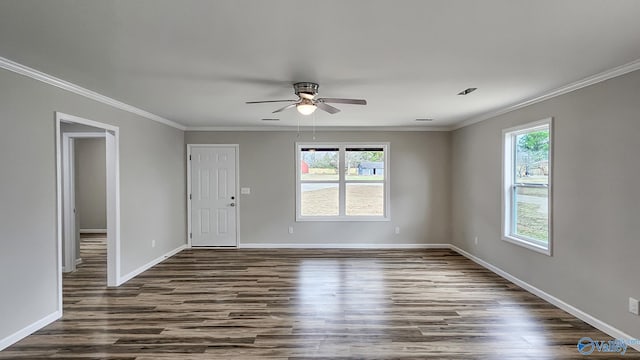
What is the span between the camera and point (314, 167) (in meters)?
6.86

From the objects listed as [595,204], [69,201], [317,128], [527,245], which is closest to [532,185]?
[527,245]

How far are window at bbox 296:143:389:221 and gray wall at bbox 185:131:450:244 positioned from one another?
0.68 feet

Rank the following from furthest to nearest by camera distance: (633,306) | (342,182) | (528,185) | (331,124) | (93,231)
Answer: (93,231) < (342,182) < (331,124) < (528,185) < (633,306)

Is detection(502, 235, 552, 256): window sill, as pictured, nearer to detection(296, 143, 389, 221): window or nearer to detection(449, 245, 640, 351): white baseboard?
detection(449, 245, 640, 351): white baseboard

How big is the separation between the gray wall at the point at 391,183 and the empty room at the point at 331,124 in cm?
63

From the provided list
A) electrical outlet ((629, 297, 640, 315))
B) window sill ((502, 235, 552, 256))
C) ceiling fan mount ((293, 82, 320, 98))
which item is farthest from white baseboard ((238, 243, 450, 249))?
ceiling fan mount ((293, 82, 320, 98))

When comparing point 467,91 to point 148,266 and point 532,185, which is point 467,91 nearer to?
point 532,185

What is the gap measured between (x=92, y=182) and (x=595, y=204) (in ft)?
32.8

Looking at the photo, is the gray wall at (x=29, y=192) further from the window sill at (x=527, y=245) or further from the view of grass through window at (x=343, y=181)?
the window sill at (x=527, y=245)

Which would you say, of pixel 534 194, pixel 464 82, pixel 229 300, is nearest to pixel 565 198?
pixel 534 194

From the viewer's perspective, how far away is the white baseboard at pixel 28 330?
2842mm

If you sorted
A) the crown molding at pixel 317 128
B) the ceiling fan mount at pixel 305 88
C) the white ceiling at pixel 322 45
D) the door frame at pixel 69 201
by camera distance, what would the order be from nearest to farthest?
the white ceiling at pixel 322 45
the ceiling fan mount at pixel 305 88
the door frame at pixel 69 201
the crown molding at pixel 317 128

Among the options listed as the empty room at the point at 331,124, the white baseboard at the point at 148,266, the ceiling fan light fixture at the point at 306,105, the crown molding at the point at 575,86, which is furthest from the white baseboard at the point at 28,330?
the crown molding at the point at 575,86

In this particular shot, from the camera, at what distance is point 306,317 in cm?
346
